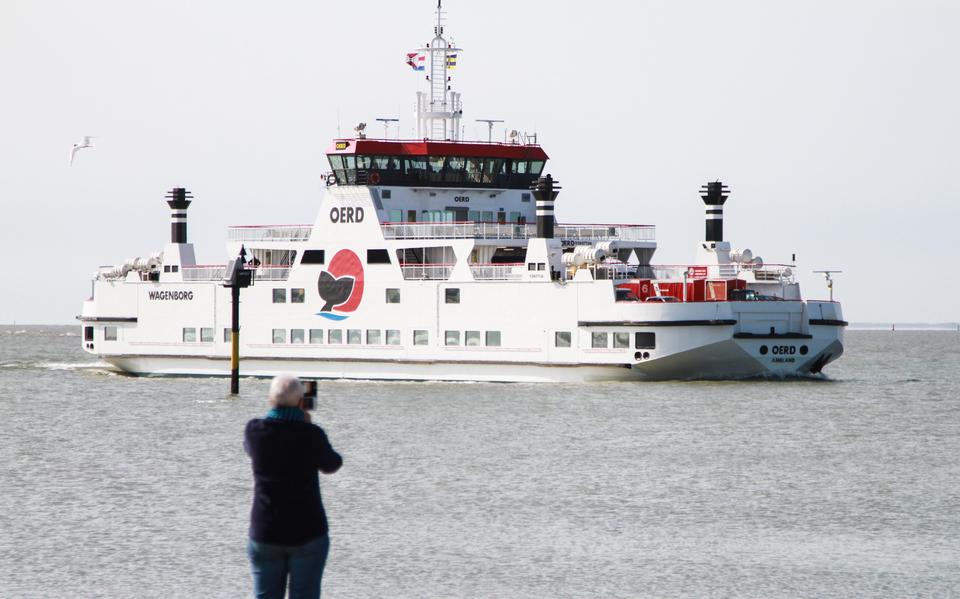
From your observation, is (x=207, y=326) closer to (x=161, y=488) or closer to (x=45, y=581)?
(x=161, y=488)

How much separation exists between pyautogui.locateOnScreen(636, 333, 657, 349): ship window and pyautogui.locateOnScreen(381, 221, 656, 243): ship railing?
6.97m

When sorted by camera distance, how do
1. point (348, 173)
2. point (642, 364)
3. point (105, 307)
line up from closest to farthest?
point (642, 364)
point (348, 173)
point (105, 307)

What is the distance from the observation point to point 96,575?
62.1 feet

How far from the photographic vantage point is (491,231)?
165 ft

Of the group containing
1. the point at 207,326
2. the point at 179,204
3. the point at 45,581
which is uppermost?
the point at 179,204

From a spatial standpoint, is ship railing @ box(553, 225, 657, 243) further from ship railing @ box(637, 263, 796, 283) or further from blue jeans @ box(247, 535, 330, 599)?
blue jeans @ box(247, 535, 330, 599)

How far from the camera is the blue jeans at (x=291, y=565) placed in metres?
12.0

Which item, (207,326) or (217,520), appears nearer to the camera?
(217,520)

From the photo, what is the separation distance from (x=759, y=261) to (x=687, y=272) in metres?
2.86

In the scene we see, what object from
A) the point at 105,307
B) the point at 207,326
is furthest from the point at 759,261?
the point at 105,307

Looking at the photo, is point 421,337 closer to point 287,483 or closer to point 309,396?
point 309,396

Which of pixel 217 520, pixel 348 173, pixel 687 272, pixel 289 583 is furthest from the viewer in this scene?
pixel 348 173

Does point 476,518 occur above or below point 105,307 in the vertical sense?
below

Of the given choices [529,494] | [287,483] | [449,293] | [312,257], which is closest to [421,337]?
[449,293]
